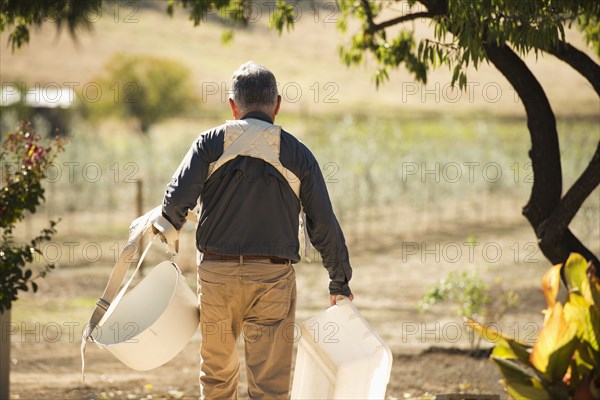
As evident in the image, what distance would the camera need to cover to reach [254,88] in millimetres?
3795

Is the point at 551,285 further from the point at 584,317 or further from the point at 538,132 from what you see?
the point at 538,132

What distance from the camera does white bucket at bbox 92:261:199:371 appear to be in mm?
3859

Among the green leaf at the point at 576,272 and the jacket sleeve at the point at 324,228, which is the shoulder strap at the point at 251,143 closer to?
the jacket sleeve at the point at 324,228

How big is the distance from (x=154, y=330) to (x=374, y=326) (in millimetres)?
4886

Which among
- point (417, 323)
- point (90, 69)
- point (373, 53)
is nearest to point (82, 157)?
point (417, 323)

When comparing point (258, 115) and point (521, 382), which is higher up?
point (258, 115)

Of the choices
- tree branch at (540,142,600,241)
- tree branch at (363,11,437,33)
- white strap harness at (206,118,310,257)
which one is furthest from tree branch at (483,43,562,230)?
white strap harness at (206,118,310,257)

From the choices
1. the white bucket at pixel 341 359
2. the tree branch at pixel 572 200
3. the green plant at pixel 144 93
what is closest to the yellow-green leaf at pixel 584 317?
the white bucket at pixel 341 359

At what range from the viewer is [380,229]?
15727 millimetres

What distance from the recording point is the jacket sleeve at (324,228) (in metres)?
3.80

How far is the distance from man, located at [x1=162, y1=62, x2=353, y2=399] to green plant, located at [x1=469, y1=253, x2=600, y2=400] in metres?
0.89

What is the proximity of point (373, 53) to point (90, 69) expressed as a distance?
110 ft

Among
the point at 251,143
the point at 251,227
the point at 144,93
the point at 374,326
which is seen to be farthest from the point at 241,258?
the point at 144,93

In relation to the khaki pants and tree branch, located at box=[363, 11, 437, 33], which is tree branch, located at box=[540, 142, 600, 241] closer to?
Answer: tree branch, located at box=[363, 11, 437, 33]
